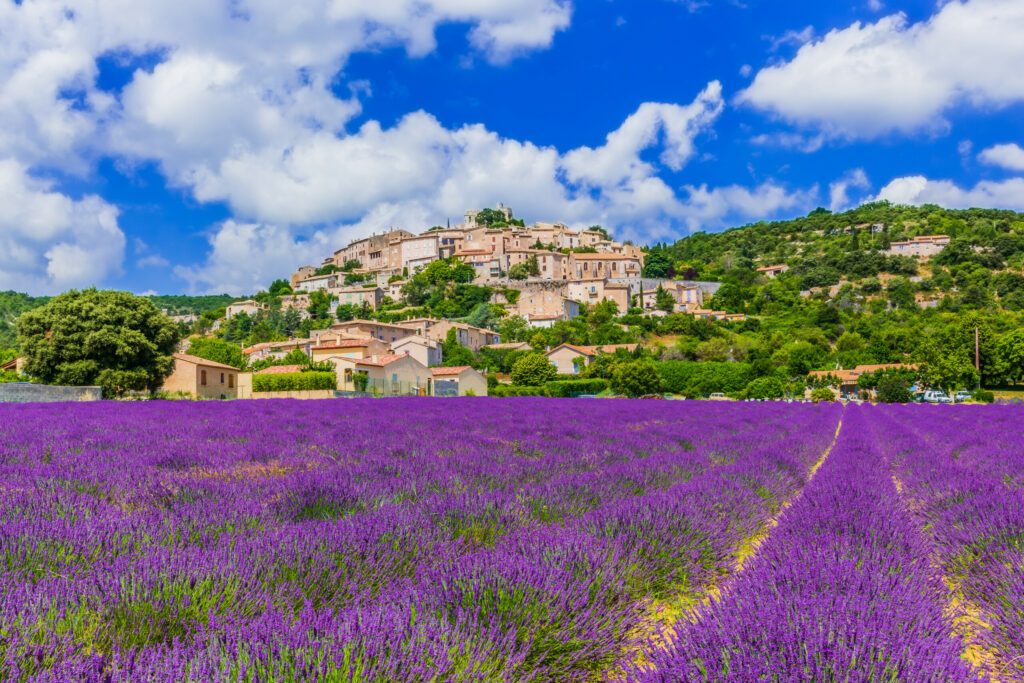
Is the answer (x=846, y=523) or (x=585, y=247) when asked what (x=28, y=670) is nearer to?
(x=846, y=523)

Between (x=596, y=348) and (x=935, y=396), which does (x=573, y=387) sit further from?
(x=935, y=396)

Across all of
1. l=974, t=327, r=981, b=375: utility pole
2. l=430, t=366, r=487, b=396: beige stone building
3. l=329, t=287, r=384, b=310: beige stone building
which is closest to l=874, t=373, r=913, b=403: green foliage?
l=974, t=327, r=981, b=375: utility pole

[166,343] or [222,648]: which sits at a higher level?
[166,343]

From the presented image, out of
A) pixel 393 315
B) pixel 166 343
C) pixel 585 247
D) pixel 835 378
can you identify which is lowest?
pixel 835 378

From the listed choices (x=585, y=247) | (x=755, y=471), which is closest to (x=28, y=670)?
(x=755, y=471)

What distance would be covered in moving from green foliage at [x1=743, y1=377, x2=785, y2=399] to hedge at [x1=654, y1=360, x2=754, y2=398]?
120 inches

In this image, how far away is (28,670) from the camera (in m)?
1.50

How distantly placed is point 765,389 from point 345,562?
49272 millimetres

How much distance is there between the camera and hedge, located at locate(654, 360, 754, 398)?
2052 inches

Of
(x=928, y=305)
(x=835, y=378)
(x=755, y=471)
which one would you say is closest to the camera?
(x=755, y=471)

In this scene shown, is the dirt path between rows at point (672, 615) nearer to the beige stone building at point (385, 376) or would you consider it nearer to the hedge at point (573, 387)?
the beige stone building at point (385, 376)

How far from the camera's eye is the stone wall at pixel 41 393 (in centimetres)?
1991

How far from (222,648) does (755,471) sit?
5490 millimetres

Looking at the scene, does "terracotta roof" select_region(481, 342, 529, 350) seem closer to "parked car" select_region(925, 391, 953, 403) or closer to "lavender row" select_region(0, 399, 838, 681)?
"parked car" select_region(925, 391, 953, 403)
